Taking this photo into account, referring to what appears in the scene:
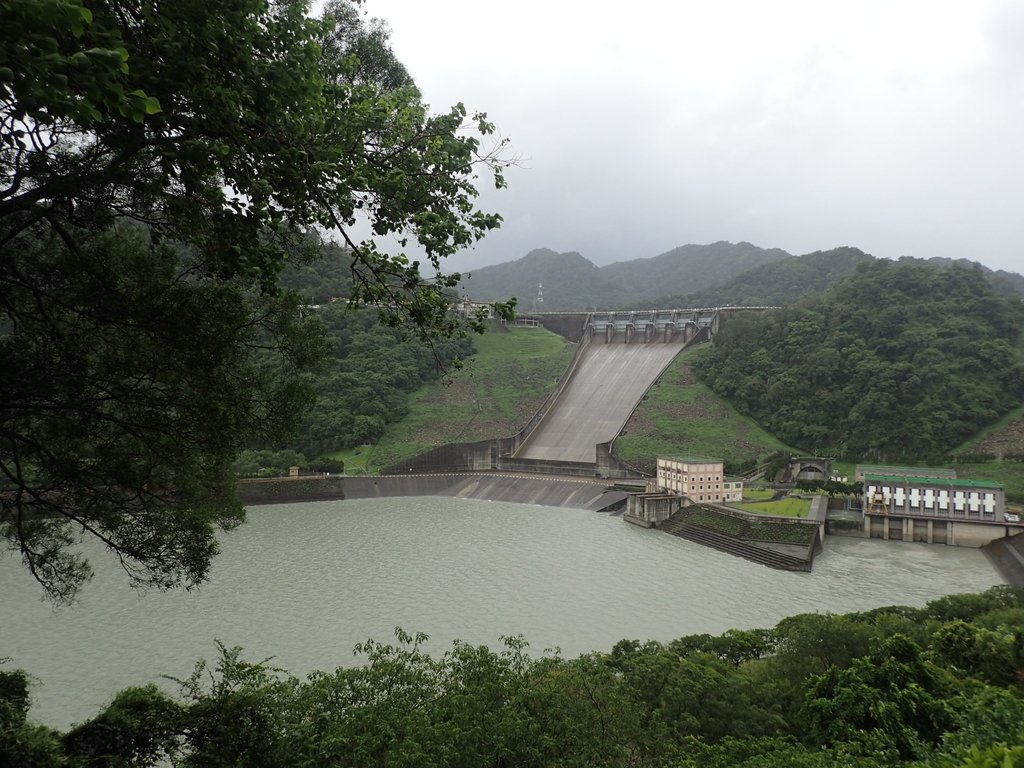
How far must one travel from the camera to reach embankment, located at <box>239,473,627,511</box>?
27070mm

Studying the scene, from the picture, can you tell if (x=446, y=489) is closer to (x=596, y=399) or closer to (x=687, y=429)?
(x=596, y=399)

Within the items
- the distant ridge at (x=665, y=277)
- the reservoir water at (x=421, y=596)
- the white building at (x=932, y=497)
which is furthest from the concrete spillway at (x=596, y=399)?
the distant ridge at (x=665, y=277)

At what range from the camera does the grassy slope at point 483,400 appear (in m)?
33.3

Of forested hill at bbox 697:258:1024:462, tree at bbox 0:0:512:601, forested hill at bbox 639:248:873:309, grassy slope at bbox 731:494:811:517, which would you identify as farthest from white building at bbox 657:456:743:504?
forested hill at bbox 639:248:873:309

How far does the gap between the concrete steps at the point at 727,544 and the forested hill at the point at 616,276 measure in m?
69.6

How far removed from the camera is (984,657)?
844 cm

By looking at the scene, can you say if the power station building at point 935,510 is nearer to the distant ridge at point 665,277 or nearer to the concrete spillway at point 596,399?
the concrete spillway at point 596,399

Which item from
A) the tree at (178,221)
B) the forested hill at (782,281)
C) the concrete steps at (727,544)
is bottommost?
the concrete steps at (727,544)

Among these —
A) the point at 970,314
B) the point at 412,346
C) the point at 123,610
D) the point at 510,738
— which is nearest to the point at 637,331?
the point at 412,346

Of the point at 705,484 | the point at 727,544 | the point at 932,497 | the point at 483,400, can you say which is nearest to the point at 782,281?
the point at 483,400

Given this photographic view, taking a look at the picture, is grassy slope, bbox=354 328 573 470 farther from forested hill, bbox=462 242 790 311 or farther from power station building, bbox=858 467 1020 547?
forested hill, bbox=462 242 790 311

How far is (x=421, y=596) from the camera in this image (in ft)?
47.0

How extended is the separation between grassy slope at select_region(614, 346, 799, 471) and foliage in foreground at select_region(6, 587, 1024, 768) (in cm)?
2223

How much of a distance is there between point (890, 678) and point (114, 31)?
8.51 m
